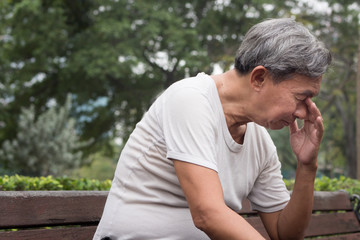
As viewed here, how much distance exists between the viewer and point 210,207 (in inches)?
71.5

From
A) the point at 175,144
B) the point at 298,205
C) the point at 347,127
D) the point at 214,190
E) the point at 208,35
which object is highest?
the point at 175,144

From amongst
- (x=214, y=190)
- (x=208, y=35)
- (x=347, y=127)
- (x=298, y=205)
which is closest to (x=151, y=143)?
(x=214, y=190)

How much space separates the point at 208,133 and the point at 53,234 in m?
0.84

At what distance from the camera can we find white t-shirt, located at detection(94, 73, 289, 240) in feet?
6.31

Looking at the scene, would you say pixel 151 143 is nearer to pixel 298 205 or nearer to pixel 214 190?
pixel 214 190

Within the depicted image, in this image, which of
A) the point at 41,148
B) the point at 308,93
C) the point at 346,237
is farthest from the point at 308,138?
the point at 41,148

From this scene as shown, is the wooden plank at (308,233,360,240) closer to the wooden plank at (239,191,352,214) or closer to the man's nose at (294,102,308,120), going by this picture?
the wooden plank at (239,191,352,214)

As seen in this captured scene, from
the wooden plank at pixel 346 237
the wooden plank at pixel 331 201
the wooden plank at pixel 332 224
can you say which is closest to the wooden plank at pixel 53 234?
the wooden plank at pixel 332 224

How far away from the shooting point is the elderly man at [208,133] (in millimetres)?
1886

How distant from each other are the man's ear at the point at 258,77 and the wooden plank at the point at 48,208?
903mm

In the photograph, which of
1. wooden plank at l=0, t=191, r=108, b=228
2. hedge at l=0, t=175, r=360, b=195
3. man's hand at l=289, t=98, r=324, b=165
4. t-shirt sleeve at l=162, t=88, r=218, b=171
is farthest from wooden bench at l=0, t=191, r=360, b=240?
man's hand at l=289, t=98, r=324, b=165

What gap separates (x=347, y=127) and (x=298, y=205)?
23.3 meters

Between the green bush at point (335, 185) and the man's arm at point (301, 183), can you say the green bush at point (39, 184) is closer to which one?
the man's arm at point (301, 183)

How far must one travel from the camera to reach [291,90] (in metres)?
2.07
